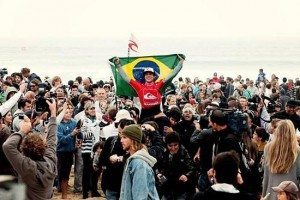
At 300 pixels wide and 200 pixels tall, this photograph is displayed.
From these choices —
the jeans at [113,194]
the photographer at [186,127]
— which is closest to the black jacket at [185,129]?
the photographer at [186,127]

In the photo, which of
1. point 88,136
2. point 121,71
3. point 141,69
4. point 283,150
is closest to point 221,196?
point 283,150

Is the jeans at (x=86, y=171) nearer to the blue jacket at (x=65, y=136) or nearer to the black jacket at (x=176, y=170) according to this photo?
the blue jacket at (x=65, y=136)

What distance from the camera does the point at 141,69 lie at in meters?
13.8

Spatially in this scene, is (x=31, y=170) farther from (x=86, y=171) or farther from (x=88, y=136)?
(x=86, y=171)

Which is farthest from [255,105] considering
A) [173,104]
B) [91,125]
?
[91,125]

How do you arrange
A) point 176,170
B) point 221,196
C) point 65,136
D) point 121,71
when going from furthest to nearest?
point 121,71 < point 65,136 < point 176,170 < point 221,196

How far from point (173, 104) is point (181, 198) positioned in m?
4.48

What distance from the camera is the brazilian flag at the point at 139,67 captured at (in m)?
13.1

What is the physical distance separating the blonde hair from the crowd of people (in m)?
0.01

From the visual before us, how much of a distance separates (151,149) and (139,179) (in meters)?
1.80

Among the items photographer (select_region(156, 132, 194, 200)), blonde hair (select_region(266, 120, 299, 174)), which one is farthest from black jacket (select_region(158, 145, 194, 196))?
blonde hair (select_region(266, 120, 299, 174))

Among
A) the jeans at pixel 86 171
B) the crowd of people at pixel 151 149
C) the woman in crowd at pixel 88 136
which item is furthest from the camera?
the jeans at pixel 86 171

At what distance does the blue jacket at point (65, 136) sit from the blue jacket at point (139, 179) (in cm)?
468

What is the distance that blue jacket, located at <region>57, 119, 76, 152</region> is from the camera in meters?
11.7
